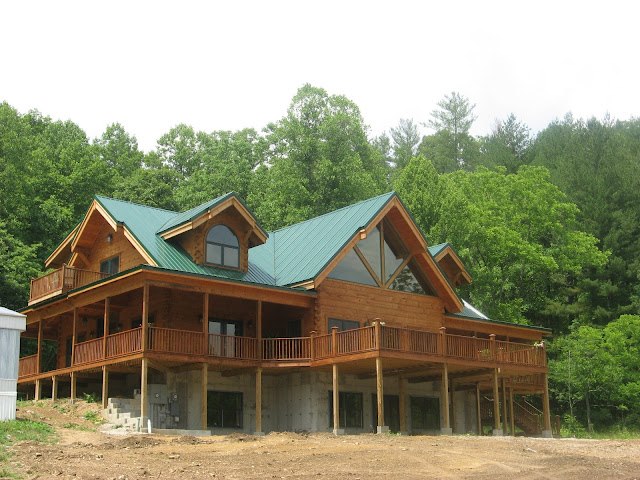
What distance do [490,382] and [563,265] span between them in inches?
739

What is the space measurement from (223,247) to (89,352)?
6.14m

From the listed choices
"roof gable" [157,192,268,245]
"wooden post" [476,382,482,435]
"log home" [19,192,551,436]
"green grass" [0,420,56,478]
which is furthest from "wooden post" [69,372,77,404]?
"wooden post" [476,382,482,435]

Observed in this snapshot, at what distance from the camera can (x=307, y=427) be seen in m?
32.4

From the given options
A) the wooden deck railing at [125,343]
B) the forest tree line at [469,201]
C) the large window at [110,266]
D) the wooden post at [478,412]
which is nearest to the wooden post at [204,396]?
the wooden deck railing at [125,343]

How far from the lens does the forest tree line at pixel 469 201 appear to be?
50594 mm

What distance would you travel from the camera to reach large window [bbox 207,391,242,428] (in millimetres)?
32125

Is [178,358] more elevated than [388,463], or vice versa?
[178,358]

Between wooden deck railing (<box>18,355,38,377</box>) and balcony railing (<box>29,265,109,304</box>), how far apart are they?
2678mm

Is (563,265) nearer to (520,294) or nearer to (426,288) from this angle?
(520,294)

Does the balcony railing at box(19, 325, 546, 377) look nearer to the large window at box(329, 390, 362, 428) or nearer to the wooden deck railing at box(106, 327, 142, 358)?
the wooden deck railing at box(106, 327, 142, 358)

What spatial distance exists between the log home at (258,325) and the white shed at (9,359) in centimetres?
382

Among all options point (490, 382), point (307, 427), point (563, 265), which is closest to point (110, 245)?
point (307, 427)

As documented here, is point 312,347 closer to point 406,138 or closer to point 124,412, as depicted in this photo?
point 124,412

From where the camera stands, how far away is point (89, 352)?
32.3 metres
